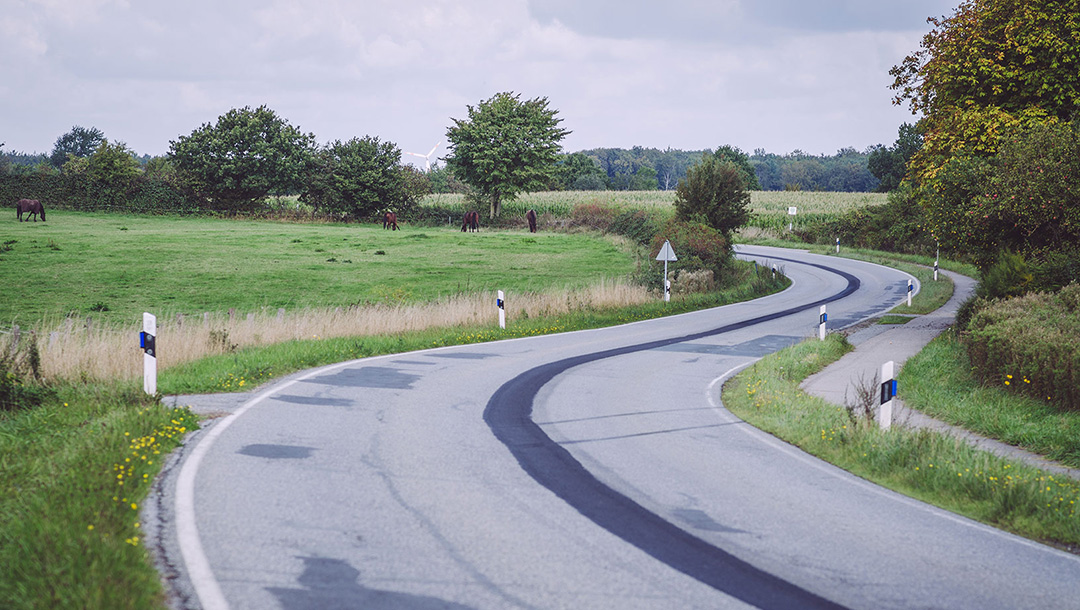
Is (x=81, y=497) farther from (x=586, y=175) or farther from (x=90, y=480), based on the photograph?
(x=586, y=175)

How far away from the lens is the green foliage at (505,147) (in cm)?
6650

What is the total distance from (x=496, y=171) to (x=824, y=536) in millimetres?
60897

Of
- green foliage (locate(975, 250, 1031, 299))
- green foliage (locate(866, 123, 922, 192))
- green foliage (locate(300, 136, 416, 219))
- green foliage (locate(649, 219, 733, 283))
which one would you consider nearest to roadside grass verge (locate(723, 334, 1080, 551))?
green foliage (locate(975, 250, 1031, 299))

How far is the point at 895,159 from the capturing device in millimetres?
112500

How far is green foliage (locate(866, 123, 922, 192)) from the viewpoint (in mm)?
109188

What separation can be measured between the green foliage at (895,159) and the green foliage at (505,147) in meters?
59.8

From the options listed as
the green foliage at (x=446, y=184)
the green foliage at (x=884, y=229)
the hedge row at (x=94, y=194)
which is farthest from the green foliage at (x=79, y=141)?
the green foliage at (x=884, y=229)

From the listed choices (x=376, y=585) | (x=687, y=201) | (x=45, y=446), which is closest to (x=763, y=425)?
(x=376, y=585)

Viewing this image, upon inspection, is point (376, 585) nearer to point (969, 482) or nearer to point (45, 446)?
point (45, 446)

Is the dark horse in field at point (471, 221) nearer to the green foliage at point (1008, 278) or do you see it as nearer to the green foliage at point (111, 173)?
the green foliage at point (111, 173)

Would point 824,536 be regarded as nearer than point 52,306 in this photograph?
Yes

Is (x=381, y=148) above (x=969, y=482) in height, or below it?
above

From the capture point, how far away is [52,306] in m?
22.5

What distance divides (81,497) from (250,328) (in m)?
11.5
